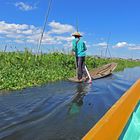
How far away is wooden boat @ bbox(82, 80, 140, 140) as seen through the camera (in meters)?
2.72

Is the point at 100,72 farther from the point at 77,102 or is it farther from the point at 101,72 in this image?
the point at 77,102

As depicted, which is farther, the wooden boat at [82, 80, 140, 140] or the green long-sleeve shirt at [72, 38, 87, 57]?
the green long-sleeve shirt at [72, 38, 87, 57]

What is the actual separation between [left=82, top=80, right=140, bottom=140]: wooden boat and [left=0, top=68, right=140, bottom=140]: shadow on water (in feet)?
4.06

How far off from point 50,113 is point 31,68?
8850 mm

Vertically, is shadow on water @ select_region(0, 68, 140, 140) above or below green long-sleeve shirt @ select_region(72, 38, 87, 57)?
below

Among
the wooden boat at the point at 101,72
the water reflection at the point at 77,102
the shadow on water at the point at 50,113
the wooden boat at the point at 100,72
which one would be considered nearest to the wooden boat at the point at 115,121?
the shadow on water at the point at 50,113

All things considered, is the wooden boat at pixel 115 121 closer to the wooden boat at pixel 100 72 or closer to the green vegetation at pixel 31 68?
the green vegetation at pixel 31 68

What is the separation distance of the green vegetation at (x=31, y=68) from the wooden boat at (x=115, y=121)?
6565mm

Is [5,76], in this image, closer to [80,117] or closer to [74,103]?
[74,103]

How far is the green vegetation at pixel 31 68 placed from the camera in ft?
37.8

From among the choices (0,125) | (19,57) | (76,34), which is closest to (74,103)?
(0,125)

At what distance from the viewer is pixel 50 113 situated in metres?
7.11

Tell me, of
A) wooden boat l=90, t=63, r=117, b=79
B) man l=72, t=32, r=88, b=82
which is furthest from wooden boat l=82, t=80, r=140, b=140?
wooden boat l=90, t=63, r=117, b=79

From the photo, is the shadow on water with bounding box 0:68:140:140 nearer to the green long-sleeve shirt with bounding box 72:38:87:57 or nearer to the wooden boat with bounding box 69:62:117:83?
the green long-sleeve shirt with bounding box 72:38:87:57
